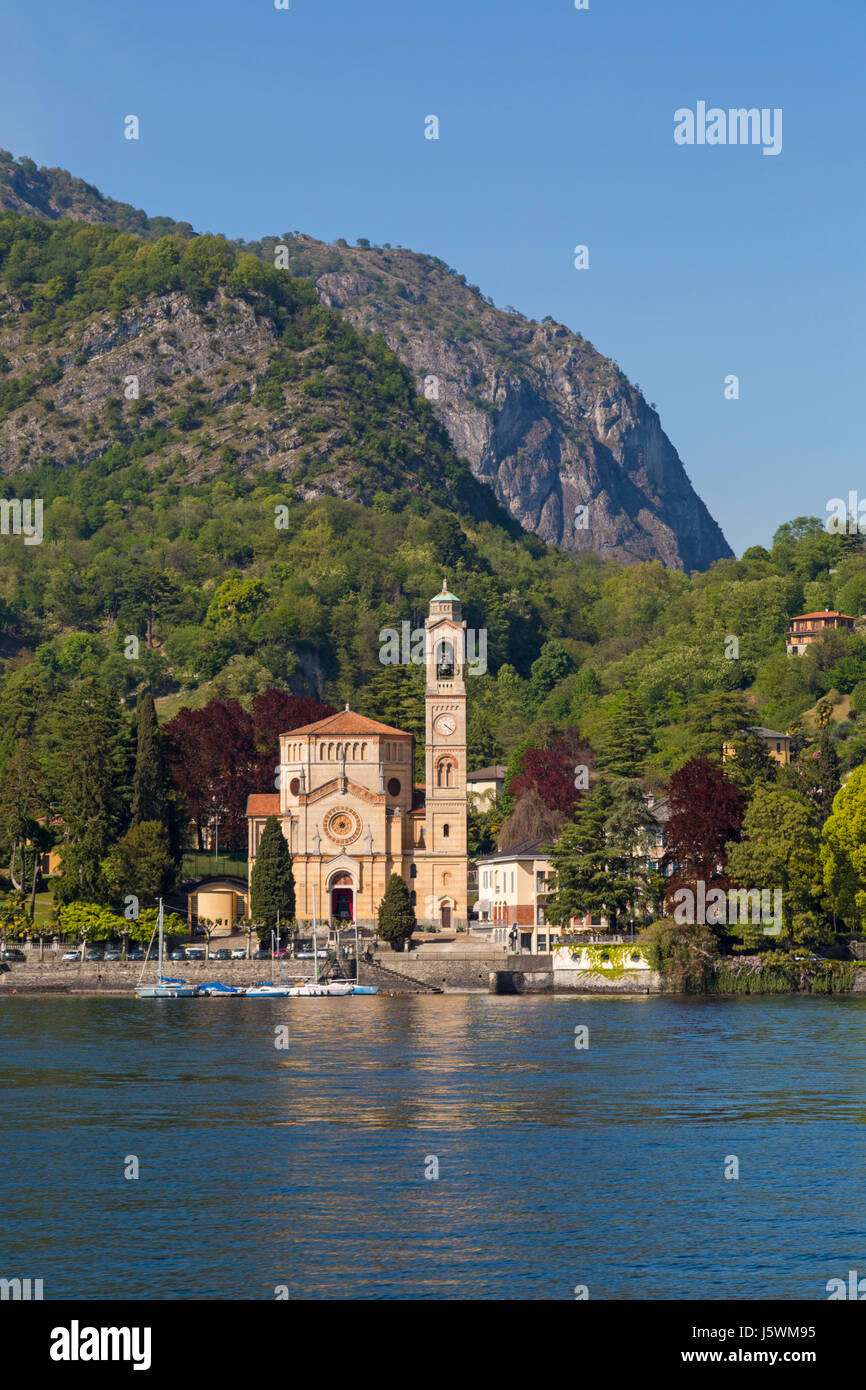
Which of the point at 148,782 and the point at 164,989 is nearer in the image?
the point at 164,989

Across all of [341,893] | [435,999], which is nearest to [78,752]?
[341,893]

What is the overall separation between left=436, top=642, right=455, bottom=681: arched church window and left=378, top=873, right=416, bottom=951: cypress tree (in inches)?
752

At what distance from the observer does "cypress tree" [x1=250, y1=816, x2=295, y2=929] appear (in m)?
102

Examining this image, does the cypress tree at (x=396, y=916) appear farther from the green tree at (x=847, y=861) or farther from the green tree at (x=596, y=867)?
the green tree at (x=847, y=861)

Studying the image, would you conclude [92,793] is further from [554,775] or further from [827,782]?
[827,782]

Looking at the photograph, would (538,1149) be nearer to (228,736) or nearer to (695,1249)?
(695,1249)

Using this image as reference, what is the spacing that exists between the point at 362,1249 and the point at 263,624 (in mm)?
149785

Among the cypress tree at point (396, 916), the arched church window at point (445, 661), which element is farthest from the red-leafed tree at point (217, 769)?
the cypress tree at point (396, 916)

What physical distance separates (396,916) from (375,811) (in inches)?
609

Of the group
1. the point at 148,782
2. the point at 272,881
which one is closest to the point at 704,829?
the point at 272,881

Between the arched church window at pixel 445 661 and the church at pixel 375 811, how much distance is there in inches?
2.5

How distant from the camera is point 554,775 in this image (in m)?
126

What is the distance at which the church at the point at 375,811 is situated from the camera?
11288cm

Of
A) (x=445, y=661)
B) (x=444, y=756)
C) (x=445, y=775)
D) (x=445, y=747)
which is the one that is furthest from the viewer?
(x=445, y=661)
